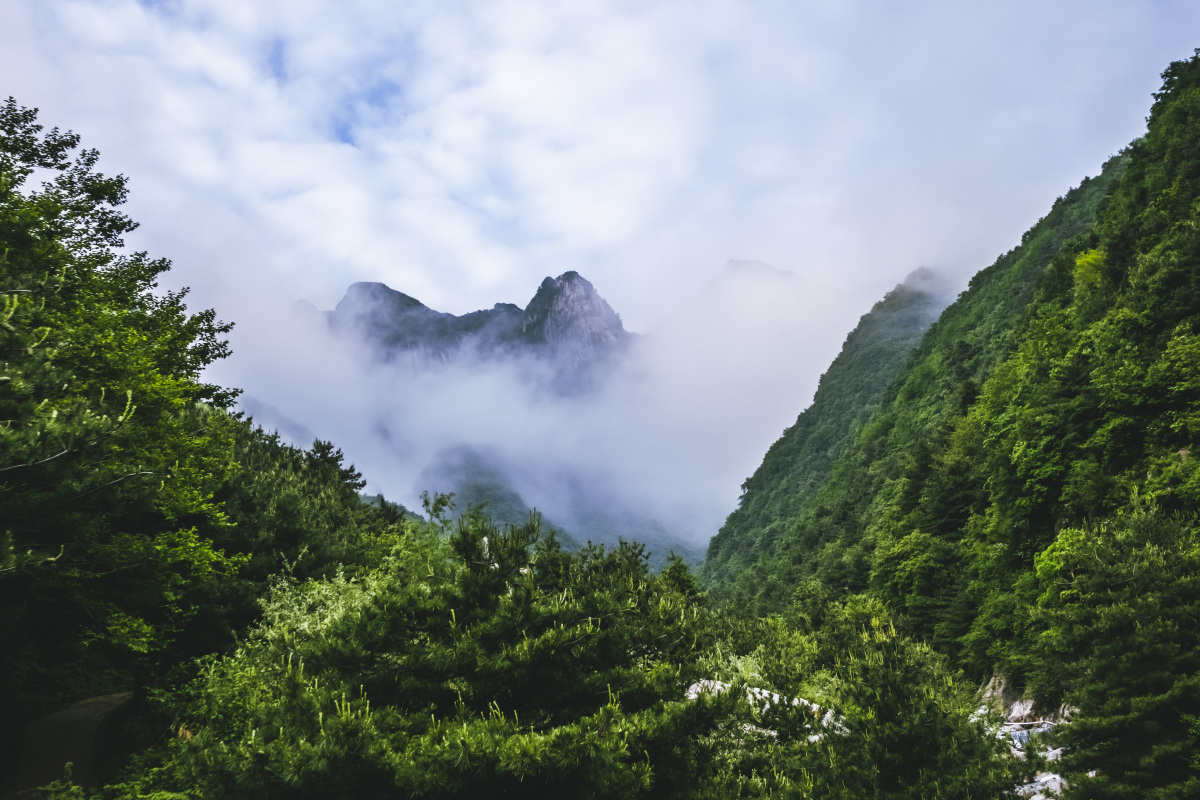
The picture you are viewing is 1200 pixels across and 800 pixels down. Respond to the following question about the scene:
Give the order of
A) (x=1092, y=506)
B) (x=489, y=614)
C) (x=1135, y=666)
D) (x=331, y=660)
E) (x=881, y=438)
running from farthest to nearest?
1. (x=881, y=438)
2. (x=1092, y=506)
3. (x=1135, y=666)
4. (x=489, y=614)
5. (x=331, y=660)

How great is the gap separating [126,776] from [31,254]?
45.4ft

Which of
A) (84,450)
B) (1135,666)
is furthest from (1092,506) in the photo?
(84,450)

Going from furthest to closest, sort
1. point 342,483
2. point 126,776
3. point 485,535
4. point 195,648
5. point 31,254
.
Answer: point 342,483 < point 195,648 < point 31,254 < point 126,776 < point 485,535

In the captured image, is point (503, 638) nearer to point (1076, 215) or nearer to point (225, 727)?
point (225, 727)

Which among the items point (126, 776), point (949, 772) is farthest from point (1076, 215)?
point (126, 776)

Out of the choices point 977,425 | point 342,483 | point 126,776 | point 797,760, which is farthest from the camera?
point 977,425

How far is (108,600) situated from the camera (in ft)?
52.0

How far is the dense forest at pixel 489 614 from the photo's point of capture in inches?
345

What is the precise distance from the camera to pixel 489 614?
9.77 metres

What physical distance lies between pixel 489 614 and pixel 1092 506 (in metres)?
29.3

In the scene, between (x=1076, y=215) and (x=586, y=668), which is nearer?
(x=586, y=668)

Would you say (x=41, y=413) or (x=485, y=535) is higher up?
(x=41, y=413)

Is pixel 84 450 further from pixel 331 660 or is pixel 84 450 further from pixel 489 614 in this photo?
pixel 489 614

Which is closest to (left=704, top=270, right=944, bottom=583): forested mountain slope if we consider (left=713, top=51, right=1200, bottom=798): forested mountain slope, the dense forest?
(left=713, top=51, right=1200, bottom=798): forested mountain slope
